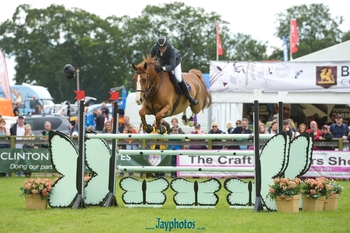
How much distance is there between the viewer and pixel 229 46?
72312 mm

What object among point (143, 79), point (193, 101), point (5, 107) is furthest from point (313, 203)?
point (5, 107)

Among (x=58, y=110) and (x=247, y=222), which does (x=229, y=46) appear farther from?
(x=247, y=222)

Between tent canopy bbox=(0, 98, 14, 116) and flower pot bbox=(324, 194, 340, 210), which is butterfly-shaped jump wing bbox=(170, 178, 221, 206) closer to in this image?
flower pot bbox=(324, 194, 340, 210)

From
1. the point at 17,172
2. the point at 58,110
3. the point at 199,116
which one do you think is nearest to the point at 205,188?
the point at 17,172

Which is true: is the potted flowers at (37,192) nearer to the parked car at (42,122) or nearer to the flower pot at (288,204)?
the flower pot at (288,204)

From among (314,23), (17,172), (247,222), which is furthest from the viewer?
(314,23)

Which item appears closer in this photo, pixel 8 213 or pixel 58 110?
pixel 8 213

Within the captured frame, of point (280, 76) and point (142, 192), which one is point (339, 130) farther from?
point (142, 192)

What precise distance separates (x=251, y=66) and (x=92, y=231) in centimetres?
1315

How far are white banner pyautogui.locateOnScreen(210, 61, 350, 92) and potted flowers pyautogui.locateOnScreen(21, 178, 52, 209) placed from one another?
10488mm

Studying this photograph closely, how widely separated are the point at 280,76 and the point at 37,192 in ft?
38.5

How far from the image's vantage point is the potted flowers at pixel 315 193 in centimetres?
1058

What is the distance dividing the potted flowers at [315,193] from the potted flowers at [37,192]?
167 inches

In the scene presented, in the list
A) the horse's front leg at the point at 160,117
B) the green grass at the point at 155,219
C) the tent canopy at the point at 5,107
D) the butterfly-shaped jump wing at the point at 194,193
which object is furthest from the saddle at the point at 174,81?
the tent canopy at the point at 5,107
